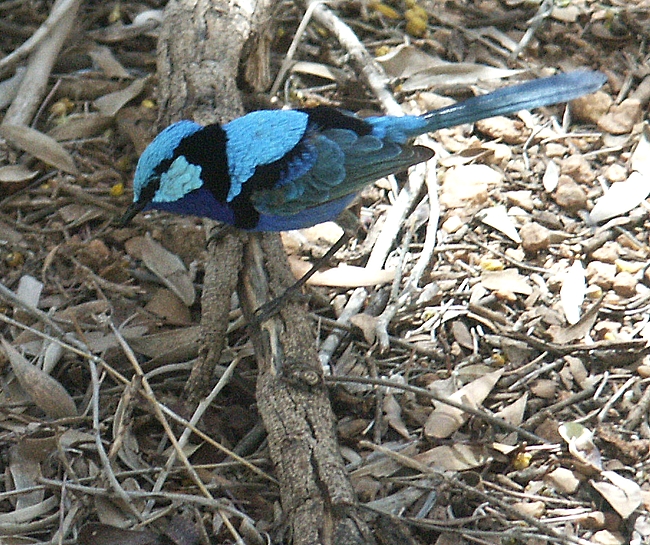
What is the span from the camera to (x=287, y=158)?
3.69 meters

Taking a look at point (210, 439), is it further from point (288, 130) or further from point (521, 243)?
point (521, 243)

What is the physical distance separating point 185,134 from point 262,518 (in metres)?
1.51

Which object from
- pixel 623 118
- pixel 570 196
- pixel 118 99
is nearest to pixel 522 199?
pixel 570 196

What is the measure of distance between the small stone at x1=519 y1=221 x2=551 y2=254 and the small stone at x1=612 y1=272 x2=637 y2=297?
Result: 0.37 m

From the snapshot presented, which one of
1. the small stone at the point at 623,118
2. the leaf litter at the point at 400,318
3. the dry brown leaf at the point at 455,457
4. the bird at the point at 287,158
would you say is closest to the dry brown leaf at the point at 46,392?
the leaf litter at the point at 400,318

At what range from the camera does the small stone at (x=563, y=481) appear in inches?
130

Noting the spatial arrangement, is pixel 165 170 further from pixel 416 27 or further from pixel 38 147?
Answer: pixel 416 27

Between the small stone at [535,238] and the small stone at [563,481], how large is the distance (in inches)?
48.5

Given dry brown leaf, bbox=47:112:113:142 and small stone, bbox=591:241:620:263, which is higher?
dry brown leaf, bbox=47:112:113:142

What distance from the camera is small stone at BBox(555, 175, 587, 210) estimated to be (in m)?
4.32

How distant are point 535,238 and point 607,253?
345 millimetres

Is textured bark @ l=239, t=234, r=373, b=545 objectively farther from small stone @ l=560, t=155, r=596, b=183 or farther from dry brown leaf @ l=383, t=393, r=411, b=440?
small stone @ l=560, t=155, r=596, b=183

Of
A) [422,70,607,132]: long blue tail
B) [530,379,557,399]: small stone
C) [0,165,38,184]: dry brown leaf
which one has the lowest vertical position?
[530,379,557,399]: small stone

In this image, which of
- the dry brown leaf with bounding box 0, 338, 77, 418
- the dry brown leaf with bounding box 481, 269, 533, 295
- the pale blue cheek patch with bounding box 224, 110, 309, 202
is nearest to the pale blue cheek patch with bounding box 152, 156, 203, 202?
the pale blue cheek patch with bounding box 224, 110, 309, 202
